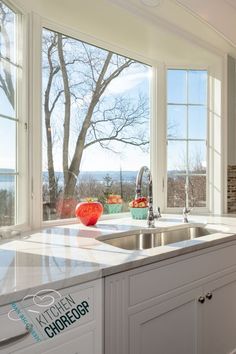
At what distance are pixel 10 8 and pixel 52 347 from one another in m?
1.65

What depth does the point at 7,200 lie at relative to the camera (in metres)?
1.75

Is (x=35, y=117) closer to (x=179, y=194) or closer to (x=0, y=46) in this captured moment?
(x=0, y=46)

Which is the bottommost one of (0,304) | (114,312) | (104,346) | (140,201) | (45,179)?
(104,346)

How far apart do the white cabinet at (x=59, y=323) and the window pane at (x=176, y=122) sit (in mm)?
1855

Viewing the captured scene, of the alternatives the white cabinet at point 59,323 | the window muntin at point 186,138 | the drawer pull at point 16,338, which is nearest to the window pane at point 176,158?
the window muntin at point 186,138

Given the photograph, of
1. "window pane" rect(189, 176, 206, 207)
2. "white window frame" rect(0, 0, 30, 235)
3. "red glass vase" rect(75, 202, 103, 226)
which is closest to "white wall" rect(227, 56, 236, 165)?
"window pane" rect(189, 176, 206, 207)

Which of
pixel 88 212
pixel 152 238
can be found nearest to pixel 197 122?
pixel 152 238

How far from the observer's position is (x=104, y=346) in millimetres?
1181

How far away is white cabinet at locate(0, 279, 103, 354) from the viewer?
0.93 meters

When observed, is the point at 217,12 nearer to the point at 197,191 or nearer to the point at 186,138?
the point at 186,138

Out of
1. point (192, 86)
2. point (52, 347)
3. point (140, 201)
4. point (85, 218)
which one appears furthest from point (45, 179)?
point (192, 86)

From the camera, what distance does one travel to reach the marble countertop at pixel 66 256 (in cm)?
102

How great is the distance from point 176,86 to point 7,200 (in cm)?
174

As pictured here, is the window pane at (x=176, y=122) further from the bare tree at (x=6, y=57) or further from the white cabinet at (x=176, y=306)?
the bare tree at (x=6, y=57)
